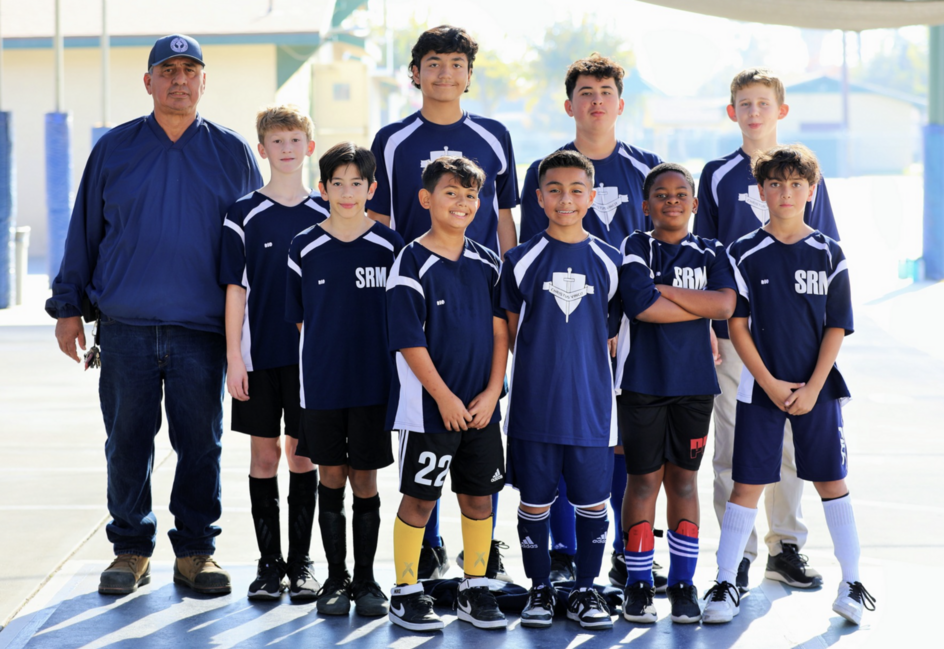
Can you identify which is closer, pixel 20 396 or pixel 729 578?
pixel 729 578

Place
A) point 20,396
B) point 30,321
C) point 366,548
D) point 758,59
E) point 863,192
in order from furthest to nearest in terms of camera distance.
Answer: point 758,59 → point 863,192 → point 30,321 → point 20,396 → point 366,548

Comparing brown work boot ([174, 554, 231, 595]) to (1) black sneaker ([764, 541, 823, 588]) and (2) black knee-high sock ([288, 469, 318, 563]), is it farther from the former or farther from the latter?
(1) black sneaker ([764, 541, 823, 588])

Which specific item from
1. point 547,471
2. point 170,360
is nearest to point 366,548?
point 547,471

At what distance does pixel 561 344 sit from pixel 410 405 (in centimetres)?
60

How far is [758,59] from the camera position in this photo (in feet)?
378

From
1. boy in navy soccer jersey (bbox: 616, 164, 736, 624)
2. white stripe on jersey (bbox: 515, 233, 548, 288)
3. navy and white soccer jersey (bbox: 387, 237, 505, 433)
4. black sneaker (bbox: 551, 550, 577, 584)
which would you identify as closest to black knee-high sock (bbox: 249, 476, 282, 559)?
navy and white soccer jersey (bbox: 387, 237, 505, 433)

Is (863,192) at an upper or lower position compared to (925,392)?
upper

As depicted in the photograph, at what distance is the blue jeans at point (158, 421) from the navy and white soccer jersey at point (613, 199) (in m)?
1.45

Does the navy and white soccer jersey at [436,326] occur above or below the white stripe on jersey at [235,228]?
below

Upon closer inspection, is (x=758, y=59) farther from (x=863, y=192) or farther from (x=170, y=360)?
(x=170, y=360)

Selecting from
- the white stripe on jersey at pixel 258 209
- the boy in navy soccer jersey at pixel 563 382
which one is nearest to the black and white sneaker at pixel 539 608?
the boy in navy soccer jersey at pixel 563 382

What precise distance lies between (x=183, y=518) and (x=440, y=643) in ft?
4.23

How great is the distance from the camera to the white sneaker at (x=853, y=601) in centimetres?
387

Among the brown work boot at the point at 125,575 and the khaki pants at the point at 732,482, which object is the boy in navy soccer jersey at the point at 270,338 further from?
the khaki pants at the point at 732,482
